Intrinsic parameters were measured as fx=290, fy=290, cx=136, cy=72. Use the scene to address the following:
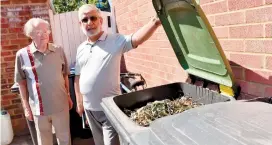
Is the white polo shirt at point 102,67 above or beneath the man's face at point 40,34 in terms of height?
beneath

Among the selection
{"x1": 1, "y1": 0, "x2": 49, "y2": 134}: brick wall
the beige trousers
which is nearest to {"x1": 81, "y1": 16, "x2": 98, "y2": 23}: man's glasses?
the beige trousers

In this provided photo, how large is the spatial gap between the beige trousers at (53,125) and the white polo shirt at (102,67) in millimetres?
765

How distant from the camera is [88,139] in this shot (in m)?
4.90

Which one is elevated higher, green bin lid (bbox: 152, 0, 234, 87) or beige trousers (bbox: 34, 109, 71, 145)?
green bin lid (bbox: 152, 0, 234, 87)

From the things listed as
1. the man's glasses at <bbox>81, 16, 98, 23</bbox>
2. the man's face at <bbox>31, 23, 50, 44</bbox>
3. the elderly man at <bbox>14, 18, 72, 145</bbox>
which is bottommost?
the elderly man at <bbox>14, 18, 72, 145</bbox>

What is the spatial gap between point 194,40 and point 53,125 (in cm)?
236

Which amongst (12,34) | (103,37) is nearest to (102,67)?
(103,37)

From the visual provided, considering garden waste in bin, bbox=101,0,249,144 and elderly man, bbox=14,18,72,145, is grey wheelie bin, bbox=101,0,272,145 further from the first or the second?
elderly man, bbox=14,18,72,145

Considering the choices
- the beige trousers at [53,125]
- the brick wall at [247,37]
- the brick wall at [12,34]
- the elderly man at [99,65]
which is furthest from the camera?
the brick wall at [12,34]

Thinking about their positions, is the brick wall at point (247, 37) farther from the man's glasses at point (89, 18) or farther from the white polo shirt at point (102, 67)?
the man's glasses at point (89, 18)

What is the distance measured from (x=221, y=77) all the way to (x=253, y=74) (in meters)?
0.21

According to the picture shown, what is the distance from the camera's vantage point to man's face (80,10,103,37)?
10.1ft

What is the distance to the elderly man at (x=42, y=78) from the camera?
3.46m

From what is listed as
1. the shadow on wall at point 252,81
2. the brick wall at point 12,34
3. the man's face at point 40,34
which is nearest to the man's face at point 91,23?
the man's face at point 40,34
